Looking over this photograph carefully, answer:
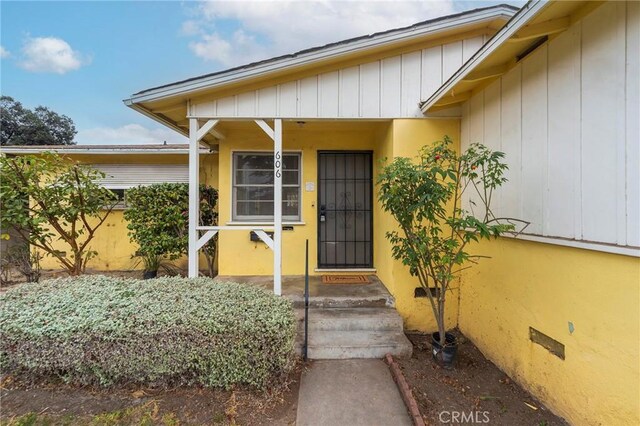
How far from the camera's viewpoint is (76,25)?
19.6 feet

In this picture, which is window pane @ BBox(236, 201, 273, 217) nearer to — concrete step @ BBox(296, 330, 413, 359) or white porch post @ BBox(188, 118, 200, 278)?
white porch post @ BBox(188, 118, 200, 278)

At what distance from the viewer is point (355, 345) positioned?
10.2 ft

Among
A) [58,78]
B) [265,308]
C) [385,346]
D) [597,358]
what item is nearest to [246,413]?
[265,308]

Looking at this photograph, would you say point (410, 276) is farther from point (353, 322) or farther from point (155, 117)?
point (155, 117)

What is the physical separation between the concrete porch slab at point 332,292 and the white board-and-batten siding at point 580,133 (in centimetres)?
180

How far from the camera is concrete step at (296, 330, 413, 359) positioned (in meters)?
3.08

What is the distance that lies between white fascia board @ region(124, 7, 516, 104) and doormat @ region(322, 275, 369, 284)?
3.08 meters

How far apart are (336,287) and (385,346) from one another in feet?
3.69

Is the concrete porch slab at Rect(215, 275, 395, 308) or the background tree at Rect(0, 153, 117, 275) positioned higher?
the background tree at Rect(0, 153, 117, 275)

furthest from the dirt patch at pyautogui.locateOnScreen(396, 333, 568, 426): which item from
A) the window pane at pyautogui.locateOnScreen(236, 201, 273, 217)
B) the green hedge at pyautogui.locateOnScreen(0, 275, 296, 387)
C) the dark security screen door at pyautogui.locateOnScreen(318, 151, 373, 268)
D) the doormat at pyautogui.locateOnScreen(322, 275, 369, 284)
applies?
the window pane at pyautogui.locateOnScreen(236, 201, 273, 217)

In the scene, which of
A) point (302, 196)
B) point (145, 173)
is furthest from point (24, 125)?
point (302, 196)

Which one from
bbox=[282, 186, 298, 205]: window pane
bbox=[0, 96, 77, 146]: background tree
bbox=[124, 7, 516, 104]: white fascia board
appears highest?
bbox=[0, 96, 77, 146]: background tree

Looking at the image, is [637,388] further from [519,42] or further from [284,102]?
[284,102]

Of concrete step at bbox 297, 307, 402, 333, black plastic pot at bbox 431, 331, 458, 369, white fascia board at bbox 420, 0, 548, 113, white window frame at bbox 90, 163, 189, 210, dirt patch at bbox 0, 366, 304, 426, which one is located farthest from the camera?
white window frame at bbox 90, 163, 189, 210
